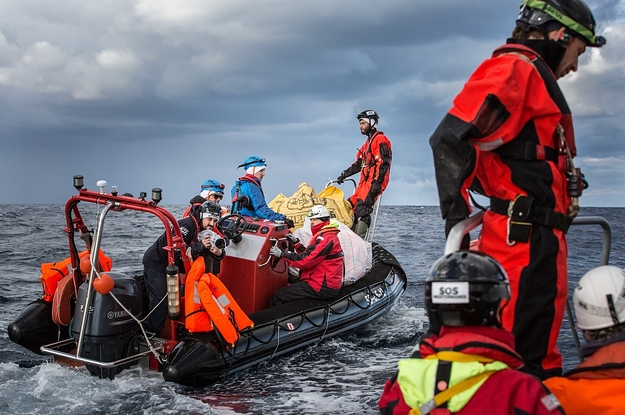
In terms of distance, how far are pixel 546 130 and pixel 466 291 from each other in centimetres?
82

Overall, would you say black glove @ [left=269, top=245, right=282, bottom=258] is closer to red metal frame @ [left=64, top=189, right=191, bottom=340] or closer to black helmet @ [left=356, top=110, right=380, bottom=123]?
red metal frame @ [left=64, top=189, right=191, bottom=340]

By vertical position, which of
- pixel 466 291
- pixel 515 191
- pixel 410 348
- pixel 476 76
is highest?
pixel 476 76

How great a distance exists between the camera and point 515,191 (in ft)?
7.45

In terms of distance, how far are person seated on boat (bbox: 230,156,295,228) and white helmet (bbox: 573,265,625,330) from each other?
586 cm

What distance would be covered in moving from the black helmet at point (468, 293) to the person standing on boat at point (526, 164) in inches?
15.9

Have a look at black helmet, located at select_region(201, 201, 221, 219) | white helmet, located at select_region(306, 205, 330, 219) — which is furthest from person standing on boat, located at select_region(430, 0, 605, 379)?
white helmet, located at select_region(306, 205, 330, 219)

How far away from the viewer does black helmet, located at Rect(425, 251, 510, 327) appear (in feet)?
5.77

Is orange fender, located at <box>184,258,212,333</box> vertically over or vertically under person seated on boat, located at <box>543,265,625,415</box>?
under

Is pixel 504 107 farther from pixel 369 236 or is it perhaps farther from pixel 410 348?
pixel 369 236

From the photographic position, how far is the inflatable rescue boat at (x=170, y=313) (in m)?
5.13

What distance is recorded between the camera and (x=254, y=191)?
313 inches

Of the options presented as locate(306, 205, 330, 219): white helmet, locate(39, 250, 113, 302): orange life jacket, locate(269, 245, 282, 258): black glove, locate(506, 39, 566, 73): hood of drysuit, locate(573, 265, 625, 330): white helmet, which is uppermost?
locate(506, 39, 566, 73): hood of drysuit

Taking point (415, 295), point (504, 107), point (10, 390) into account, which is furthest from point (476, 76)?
point (415, 295)

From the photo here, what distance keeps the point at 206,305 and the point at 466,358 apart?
3.79m
